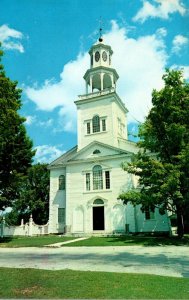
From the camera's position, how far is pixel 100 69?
37.8 metres

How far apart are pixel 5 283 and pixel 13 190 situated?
68.5 feet

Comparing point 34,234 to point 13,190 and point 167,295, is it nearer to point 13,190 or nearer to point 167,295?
point 13,190

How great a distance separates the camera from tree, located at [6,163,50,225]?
45688 millimetres

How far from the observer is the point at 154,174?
2203cm

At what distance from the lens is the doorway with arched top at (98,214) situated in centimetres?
3331

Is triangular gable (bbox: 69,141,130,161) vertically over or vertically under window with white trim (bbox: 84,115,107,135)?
under

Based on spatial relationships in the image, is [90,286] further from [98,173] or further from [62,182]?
[62,182]

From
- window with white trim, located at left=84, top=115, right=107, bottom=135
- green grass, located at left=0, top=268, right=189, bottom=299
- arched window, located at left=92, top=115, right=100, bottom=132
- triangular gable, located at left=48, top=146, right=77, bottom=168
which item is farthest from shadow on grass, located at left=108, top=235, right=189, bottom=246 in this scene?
arched window, located at left=92, top=115, right=100, bottom=132

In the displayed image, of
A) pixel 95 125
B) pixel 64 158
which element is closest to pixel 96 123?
pixel 95 125

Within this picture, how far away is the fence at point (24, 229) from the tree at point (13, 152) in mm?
6747

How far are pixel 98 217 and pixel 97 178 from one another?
13.8 feet

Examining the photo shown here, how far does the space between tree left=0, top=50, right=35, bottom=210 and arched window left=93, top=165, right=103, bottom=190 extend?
26.5ft

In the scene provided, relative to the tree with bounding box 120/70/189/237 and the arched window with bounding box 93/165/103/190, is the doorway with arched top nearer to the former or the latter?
the arched window with bounding box 93/165/103/190

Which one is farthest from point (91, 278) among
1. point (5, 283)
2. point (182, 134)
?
point (182, 134)
